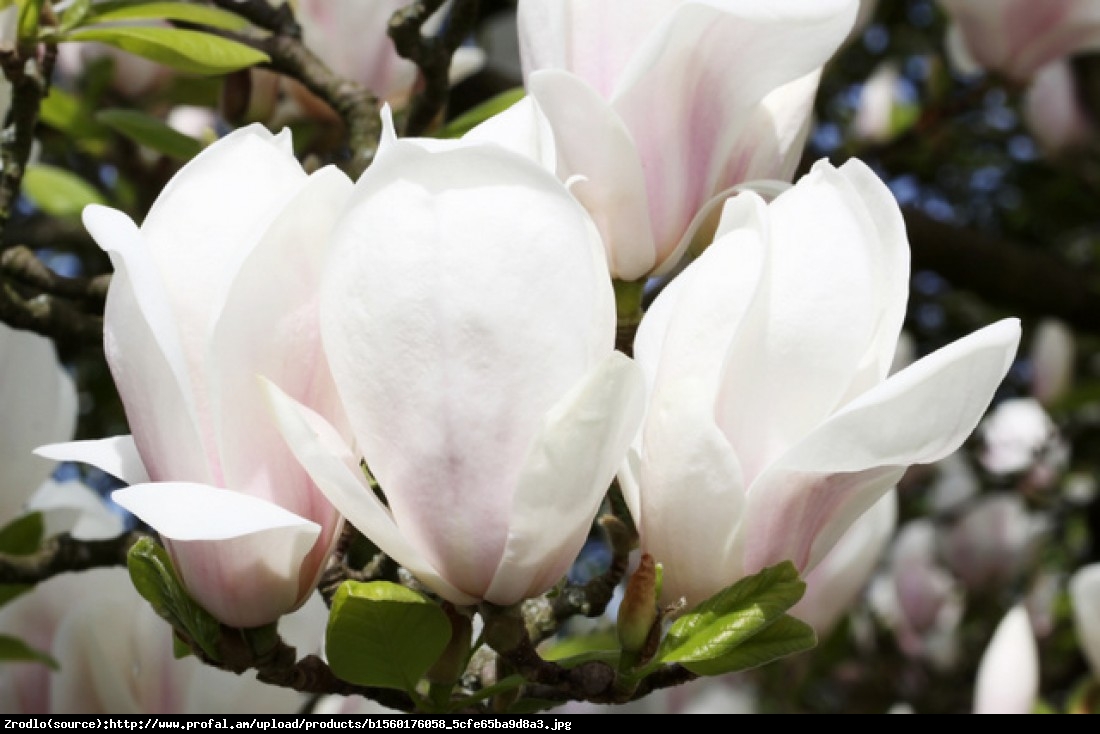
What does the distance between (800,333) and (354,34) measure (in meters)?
0.55

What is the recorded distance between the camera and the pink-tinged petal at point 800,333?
474 millimetres

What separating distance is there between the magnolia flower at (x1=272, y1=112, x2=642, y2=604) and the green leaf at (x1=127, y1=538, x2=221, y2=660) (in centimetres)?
8

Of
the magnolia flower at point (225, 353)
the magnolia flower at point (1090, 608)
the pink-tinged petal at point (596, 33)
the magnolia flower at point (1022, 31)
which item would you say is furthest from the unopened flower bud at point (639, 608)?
the magnolia flower at point (1022, 31)

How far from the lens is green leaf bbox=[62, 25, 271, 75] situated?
0.68 m

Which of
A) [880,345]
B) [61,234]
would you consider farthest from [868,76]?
[880,345]

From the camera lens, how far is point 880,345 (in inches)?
19.5

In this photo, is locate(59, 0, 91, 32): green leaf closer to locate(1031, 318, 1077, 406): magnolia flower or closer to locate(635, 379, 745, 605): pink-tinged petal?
locate(635, 379, 745, 605): pink-tinged petal

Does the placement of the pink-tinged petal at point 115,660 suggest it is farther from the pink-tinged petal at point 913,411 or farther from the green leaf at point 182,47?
the pink-tinged petal at point 913,411

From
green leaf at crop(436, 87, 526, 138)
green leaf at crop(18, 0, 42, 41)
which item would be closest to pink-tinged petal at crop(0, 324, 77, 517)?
green leaf at crop(18, 0, 42, 41)

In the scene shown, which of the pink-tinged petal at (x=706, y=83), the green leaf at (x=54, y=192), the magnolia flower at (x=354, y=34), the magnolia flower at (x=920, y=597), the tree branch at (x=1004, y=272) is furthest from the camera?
the magnolia flower at (x=920, y=597)

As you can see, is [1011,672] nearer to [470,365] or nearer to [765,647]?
[765,647]

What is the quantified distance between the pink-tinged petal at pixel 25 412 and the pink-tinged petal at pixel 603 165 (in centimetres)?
33

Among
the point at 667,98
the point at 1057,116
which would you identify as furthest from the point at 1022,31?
the point at 667,98
